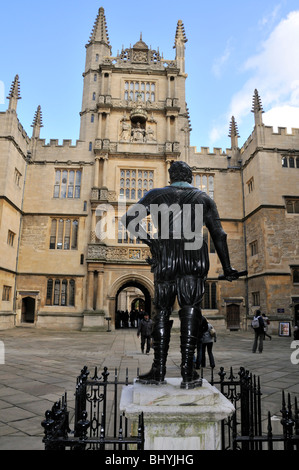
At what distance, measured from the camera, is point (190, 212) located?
3.15 meters

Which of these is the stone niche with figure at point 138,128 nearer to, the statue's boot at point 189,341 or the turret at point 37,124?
the turret at point 37,124

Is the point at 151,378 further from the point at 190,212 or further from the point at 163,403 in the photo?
the point at 190,212

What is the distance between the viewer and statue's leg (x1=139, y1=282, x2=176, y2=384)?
2754 millimetres

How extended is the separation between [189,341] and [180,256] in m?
0.74

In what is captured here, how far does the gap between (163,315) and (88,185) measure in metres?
20.5

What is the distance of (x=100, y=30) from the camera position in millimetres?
25828

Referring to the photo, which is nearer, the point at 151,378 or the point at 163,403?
the point at 163,403

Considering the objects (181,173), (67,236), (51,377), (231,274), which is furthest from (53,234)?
(231,274)

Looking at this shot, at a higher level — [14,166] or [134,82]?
[134,82]

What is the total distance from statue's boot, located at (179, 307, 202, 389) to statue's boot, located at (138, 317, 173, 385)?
149mm

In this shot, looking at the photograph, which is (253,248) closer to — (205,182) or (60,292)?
(205,182)
